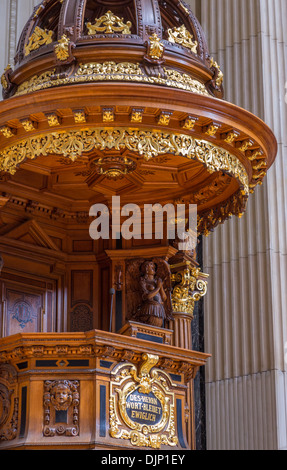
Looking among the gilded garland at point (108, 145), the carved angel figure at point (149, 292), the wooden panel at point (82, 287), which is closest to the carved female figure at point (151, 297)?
the carved angel figure at point (149, 292)

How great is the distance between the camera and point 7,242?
8789 mm

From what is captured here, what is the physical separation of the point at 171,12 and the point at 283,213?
3619 mm

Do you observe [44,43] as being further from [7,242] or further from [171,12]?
[7,242]

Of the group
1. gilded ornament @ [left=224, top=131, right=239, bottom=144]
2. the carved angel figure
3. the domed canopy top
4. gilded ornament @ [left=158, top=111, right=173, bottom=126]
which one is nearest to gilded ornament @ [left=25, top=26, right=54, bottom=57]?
the domed canopy top

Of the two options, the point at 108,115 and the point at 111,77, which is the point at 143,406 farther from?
the point at 111,77

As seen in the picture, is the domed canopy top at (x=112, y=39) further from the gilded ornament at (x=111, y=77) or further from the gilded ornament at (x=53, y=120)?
the gilded ornament at (x=53, y=120)

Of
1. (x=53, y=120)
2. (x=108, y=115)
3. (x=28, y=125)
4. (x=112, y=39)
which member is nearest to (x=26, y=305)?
(x=28, y=125)

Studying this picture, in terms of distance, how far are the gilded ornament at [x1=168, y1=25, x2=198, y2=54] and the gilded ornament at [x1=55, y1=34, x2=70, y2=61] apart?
36.1 inches

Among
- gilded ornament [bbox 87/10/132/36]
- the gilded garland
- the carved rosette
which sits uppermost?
gilded ornament [bbox 87/10/132/36]

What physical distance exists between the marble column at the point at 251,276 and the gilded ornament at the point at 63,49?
13.9 feet

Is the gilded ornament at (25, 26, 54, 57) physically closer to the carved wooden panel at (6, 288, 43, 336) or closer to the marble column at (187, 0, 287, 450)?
the carved wooden panel at (6, 288, 43, 336)

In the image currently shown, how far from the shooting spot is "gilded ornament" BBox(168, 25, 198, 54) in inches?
314

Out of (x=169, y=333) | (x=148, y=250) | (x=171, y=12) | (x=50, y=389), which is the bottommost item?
(x=50, y=389)

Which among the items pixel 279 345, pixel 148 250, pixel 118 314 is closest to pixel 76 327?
pixel 118 314
